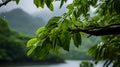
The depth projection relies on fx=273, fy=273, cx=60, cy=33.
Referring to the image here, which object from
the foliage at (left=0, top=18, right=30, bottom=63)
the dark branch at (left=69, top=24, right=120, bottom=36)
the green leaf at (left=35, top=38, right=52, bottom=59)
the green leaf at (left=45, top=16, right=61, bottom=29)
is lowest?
the green leaf at (left=35, top=38, right=52, bottom=59)

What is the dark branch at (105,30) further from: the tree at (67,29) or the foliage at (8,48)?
the foliage at (8,48)

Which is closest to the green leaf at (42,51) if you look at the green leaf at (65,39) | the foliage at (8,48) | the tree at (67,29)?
the tree at (67,29)

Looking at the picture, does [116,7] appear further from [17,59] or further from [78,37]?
[17,59]

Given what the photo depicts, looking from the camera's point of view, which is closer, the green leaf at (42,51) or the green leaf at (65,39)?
the green leaf at (65,39)

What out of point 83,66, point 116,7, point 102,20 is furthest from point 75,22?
point 83,66

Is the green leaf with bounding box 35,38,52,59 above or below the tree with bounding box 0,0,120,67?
below

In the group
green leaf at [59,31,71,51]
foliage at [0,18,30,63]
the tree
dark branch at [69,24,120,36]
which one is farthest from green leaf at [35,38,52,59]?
foliage at [0,18,30,63]

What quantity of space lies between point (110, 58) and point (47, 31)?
95 centimetres

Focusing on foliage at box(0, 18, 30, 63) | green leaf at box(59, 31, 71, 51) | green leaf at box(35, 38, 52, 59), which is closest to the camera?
green leaf at box(59, 31, 71, 51)

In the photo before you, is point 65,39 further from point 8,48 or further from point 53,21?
point 8,48

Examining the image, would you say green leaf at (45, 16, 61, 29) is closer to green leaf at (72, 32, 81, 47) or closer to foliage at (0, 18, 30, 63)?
green leaf at (72, 32, 81, 47)

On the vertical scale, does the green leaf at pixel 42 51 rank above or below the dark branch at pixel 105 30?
below

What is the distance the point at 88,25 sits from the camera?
81.0 inches

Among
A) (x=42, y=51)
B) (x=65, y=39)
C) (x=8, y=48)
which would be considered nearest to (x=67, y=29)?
(x=65, y=39)
